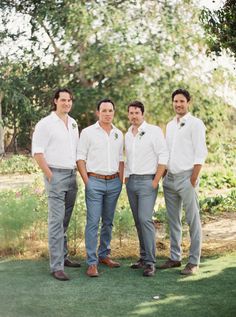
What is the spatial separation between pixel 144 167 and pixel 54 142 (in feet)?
2.91

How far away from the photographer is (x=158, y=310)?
4.60 metres

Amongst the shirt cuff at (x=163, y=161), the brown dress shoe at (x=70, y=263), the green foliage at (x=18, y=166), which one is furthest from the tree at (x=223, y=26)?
the green foliage at (x=18, y=166)

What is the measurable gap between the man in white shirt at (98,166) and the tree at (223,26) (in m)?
2.30

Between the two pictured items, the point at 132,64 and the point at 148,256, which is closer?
the point at 148,256

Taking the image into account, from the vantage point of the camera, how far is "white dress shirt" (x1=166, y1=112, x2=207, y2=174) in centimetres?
541

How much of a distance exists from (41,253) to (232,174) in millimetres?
8498

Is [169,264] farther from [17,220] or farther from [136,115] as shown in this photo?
[17,220]

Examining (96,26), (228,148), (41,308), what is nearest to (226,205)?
(41,308)

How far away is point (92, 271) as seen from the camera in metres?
5.57

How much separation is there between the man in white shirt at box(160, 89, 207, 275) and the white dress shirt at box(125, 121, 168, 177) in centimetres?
13

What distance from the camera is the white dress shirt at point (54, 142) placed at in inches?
210

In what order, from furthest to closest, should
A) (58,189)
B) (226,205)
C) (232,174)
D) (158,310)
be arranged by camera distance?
(232,174), (226,205), (58,189), (158,310)

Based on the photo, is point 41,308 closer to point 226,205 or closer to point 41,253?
point 41,253

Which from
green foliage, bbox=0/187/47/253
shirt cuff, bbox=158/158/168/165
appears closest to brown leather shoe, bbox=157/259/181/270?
shirt cuff, bbox=158/158/168/165
